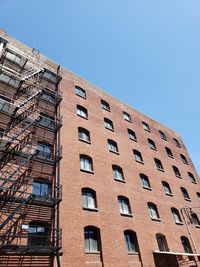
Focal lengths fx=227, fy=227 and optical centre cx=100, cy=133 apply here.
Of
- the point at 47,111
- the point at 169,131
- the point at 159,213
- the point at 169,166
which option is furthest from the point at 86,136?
the point at 169,131

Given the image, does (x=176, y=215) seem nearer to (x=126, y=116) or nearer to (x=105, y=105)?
(x=126, y=116)

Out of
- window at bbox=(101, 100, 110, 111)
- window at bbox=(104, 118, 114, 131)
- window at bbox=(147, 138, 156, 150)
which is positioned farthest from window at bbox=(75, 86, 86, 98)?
window at bbox=(147, 138, 156, 150)

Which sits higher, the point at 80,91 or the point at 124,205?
the point at 80,91

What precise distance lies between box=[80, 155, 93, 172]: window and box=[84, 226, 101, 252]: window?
431 centimetres

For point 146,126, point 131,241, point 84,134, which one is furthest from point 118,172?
point 146,126

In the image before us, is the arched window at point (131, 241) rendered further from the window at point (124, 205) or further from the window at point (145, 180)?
the window at point (145, 180)

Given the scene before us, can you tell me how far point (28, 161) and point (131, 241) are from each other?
31.0 ft

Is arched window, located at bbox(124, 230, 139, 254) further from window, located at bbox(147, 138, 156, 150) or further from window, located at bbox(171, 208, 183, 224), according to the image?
window, located at bbox(147, 138, 156, 150)

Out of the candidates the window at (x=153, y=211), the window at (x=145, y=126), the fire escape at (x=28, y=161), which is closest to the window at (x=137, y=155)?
the window at (x=153, y=211)

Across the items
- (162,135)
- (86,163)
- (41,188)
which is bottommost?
(41,188)

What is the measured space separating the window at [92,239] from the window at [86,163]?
4313mm

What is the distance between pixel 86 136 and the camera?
20188 mm

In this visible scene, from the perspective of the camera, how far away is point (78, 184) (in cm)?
1598

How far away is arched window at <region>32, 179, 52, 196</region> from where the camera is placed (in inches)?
562
